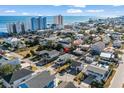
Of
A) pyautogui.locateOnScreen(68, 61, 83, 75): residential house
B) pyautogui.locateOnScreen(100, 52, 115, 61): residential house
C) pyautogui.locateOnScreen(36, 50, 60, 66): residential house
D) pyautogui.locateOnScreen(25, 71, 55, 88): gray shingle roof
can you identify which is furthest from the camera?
pyautogui.locateOnScreen(100, 52, 115, 61): residential house

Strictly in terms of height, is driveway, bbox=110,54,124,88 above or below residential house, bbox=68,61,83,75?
below

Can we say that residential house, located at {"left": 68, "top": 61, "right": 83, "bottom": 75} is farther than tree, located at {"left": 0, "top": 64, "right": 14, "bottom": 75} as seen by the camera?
Yes

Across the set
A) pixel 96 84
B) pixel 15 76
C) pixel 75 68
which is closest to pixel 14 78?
pixel 15 76

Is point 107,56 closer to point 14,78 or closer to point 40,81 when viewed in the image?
point 40,81

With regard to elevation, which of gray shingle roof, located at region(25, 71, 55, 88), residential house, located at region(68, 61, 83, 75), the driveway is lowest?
the driveway

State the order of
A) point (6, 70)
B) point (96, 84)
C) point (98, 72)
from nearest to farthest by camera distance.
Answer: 1. point (96, 84)
2. point (6, 70)
3. point (98, 72)

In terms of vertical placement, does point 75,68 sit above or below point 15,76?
below

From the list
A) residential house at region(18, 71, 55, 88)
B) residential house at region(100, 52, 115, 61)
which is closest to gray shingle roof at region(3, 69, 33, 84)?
residential house at region(18, 71, 55, 88)

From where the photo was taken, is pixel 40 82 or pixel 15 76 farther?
pixel 15 76

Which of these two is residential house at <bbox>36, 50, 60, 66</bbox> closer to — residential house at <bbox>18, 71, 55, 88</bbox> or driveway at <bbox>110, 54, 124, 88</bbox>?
residential house at <bbox>18, 71, 55, 88</bbox>

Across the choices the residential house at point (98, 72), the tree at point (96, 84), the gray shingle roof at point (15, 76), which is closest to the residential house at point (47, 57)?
the gray shingle roof at point (15, 76)

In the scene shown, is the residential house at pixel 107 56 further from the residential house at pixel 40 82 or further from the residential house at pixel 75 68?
the residential house at pixel 40 82
